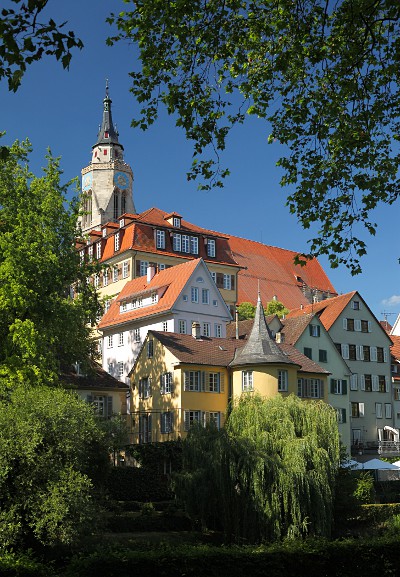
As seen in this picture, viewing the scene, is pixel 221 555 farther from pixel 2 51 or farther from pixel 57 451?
pixel 2 51

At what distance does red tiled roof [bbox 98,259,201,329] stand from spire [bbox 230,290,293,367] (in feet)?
33.6

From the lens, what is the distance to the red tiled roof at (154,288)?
59.3 metres

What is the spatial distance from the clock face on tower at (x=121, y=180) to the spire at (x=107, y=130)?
5057 millimetres

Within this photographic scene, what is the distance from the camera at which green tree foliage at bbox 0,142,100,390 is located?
114 ft

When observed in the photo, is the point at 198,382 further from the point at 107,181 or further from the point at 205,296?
the point at 107,181

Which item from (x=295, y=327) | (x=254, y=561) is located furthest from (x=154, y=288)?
(x=254, y=561)

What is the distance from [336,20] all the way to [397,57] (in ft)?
4.70

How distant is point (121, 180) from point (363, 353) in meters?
65.3

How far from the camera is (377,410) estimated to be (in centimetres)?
6706

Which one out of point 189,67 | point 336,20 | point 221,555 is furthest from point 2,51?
point 221,555

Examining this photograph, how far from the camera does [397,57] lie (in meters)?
15.9

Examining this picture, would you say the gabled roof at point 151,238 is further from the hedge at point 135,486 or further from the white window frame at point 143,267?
the hedge at point 135,486

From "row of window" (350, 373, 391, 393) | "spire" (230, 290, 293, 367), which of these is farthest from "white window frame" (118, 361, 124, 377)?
"row of window" (350, 373, 391, 393)

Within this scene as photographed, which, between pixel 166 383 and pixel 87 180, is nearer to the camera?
pixel 166 383
